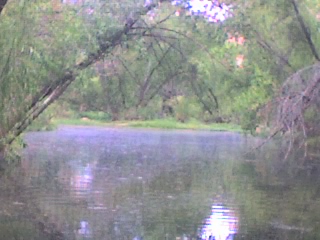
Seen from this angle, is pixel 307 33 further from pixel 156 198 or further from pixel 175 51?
pixel 156 198

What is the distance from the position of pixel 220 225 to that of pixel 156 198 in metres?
3.37

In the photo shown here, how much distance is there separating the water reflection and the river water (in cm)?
2

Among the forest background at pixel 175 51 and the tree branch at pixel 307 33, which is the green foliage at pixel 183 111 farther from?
the tree branch at pixel 307 33

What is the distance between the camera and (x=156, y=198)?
47.1ft

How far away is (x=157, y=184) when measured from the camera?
55.9 ft

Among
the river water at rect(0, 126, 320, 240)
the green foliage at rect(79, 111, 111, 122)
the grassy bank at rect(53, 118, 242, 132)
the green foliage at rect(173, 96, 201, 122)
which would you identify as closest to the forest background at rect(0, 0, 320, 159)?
the river water at rect(0, 126, 320, 240)

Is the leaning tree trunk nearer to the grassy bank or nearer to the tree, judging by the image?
the tree

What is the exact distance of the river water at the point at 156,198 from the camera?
10.6m

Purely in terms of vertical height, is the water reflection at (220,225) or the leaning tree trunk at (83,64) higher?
the leaning tree trunk at (83,64)

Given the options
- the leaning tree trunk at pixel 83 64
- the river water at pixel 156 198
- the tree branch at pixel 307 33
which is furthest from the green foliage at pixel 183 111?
the leaning tree trunk at pixel 83 64

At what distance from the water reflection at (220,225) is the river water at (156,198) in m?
0.02

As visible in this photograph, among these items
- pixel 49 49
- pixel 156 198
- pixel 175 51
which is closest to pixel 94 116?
pixel 175 51

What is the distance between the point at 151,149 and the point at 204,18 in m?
12.1

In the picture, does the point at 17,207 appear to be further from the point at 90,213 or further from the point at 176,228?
the point at 176,228
